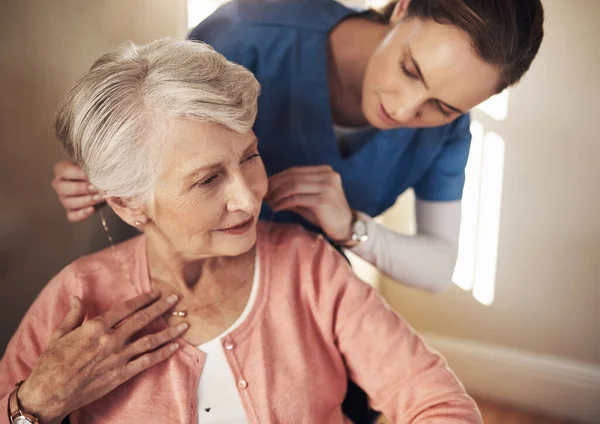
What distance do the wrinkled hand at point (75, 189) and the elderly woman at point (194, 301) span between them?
4.2 inches

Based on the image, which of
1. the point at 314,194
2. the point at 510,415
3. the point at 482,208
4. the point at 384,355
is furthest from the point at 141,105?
the point at 510,415

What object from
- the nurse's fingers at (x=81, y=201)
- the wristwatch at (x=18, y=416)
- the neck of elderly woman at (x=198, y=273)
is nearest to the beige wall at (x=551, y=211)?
the neck of elderly woman at (x=198, y=273)

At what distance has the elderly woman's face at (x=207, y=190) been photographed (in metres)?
0.86

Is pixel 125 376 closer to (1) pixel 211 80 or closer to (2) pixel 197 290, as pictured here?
(2) pixel 197 290

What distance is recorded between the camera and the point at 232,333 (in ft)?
3.42

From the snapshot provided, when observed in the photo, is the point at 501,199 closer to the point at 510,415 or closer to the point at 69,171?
the point at 510,415

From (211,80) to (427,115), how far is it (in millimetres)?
435

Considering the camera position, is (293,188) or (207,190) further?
(293,188)

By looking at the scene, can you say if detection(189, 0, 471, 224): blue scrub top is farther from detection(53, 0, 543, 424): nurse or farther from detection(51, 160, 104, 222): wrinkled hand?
detection(51, 160, 104, 222): wrinkled hand

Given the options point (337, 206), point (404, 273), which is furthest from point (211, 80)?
point (404, 273)

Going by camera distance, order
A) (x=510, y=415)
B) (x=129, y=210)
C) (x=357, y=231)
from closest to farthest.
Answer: (x=129, y=210) → (x=357, y=231) → (x=510, y=415)

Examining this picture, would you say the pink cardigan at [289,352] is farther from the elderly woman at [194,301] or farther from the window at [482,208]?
the window at [482,208]

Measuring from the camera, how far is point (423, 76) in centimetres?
97

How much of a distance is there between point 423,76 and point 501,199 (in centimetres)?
36
